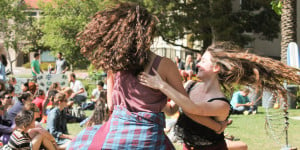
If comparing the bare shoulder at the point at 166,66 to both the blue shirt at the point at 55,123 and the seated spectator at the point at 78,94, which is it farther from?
the seated spectator at the point at 78,94

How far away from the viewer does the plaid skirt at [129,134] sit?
9.65 ft

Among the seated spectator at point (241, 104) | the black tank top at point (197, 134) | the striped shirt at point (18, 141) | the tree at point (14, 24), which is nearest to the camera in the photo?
the black tank top at point (197, 134)

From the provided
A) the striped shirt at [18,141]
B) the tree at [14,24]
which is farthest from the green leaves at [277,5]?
the tree at [14,24]

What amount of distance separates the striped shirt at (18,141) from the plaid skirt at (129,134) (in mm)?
3231

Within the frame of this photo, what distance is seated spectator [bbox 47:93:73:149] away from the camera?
7332 millimetres

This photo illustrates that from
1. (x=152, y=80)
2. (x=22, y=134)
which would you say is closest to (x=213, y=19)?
(x=22, y=134)

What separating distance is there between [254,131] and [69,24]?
28.0 m

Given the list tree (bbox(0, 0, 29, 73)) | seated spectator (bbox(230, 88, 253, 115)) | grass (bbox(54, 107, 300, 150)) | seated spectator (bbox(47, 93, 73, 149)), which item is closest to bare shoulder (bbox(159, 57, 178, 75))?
seated spectator (bbox(47, 93, 73, 149))

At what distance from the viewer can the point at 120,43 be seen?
2902 millimetres

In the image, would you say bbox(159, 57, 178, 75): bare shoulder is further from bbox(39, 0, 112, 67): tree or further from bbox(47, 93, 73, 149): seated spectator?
bbox(39, 0, 112, 67): tree

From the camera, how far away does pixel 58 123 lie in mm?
7559

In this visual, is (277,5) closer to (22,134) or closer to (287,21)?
(287,21)

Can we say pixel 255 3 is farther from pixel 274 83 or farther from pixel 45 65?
pixel 45 65

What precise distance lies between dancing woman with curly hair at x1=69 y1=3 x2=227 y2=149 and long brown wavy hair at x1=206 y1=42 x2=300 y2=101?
1.62 ft
